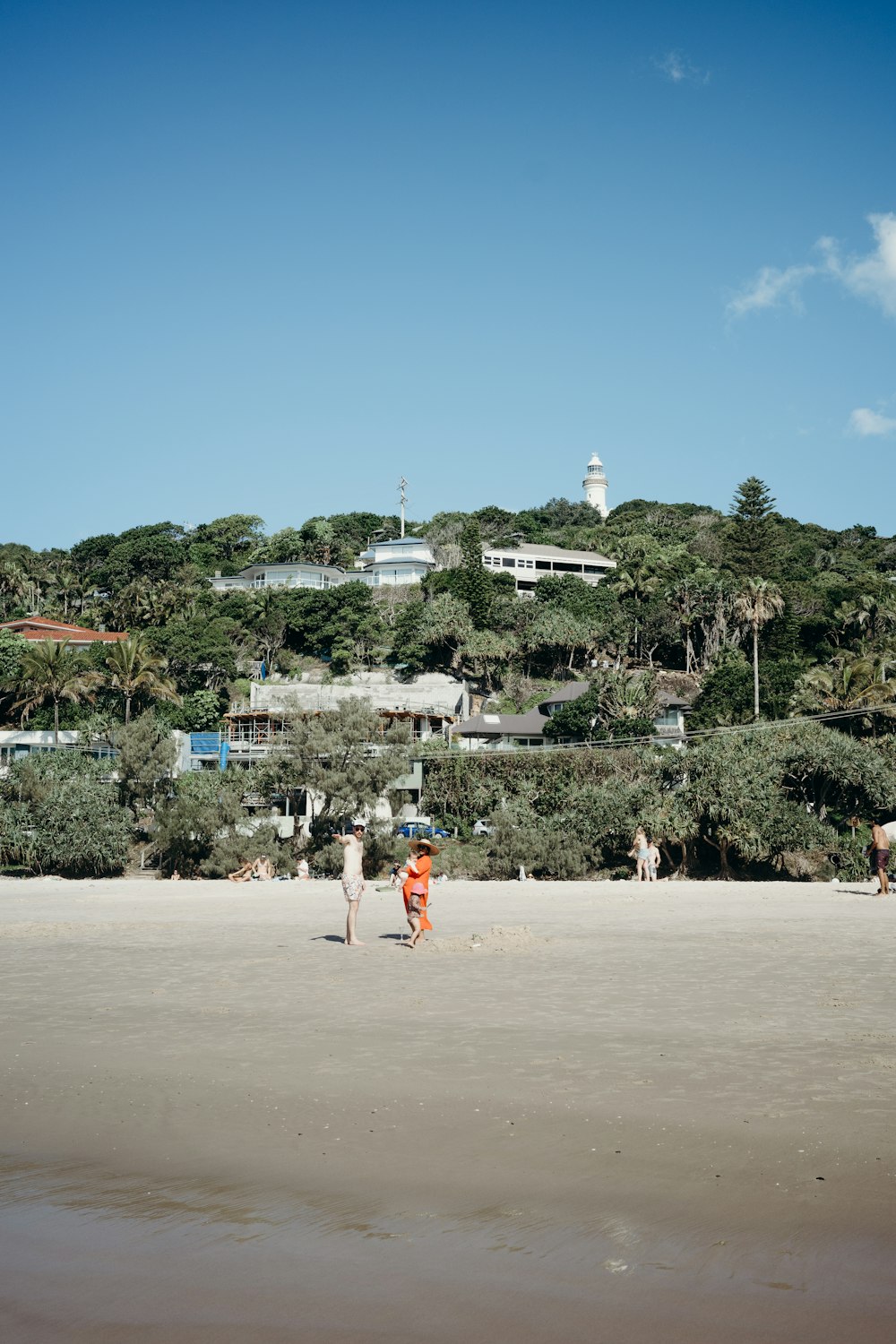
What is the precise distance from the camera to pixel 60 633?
71.0m

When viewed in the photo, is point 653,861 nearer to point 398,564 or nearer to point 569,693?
point 569,693

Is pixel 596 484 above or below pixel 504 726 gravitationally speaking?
above

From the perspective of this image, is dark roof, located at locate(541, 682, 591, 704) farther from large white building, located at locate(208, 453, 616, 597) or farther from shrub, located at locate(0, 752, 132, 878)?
shrub, located at locate(0, 752, 132, 878)

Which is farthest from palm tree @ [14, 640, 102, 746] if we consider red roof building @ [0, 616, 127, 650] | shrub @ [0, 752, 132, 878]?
shrub @ [0, 752, 132, 878]

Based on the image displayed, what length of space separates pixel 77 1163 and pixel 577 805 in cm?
2623

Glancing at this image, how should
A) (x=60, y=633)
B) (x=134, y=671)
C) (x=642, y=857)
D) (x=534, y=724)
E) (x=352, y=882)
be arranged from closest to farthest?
(x=352, y=882) < (x=642, y=857) < (x=134, y=671) < (x=534, y=724) < (x=60, y=633)

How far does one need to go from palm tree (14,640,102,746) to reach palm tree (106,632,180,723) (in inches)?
63.5

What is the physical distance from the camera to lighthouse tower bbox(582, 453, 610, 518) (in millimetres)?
151125

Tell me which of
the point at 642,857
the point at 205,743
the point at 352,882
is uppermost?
the point at 205,743

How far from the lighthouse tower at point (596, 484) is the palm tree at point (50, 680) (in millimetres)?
103234

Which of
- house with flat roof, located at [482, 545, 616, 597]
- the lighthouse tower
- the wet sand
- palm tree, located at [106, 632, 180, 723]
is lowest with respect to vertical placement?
the wet sand

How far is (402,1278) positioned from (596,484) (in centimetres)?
15118

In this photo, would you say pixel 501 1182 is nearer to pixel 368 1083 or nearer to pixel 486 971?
pixel 368 1083

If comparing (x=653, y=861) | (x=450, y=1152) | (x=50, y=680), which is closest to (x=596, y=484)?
(x=50, y=680)
